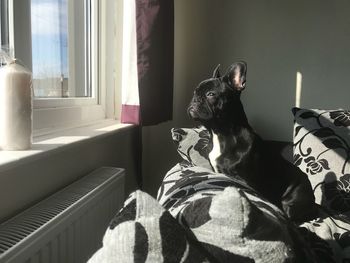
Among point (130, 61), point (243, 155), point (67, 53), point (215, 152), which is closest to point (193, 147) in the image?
point (215, 152)

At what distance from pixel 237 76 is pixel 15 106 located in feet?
2.72

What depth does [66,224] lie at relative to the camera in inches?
33.0

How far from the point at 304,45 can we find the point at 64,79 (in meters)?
1.37

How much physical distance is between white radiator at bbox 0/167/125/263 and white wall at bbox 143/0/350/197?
946 millimetres

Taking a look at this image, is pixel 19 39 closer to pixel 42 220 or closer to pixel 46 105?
pixel 46 105

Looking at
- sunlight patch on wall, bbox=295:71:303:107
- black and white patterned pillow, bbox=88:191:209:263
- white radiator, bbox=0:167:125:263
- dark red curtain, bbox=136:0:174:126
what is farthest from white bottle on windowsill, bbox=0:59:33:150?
sunlight patch on wall, bbox=295:71:303:107

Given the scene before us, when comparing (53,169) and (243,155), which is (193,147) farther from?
(53,169)

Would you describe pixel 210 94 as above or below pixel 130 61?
below

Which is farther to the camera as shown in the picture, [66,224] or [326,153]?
[326,153]

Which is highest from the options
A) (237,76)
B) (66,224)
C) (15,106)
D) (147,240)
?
(237,76)

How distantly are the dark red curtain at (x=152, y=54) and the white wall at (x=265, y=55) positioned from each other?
0.52 meters

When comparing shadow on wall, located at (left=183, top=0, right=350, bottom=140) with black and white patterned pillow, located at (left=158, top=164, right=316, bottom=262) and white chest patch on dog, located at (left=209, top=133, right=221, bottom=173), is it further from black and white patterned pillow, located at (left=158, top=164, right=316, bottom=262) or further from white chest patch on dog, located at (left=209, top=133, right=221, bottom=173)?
black and white patterned pillow, located at (left=158, top=164, right=316, bottom=262)

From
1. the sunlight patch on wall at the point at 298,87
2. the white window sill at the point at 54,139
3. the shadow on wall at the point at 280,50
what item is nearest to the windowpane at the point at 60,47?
the white window sill at the point at 54,139

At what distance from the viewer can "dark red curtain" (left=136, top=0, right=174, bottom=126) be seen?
145 centimetres
